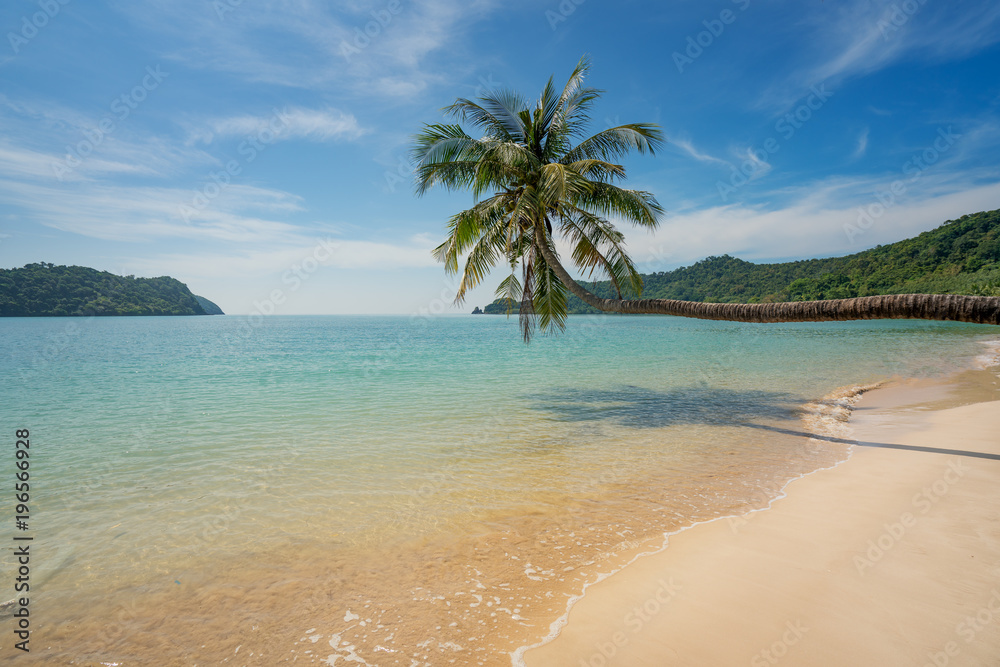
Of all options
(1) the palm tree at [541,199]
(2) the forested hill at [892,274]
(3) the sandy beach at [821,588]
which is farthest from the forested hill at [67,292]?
(3) the sandy beach at [821,588]

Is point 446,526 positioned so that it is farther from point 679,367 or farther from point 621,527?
point 679,367

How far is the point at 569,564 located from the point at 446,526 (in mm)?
1402

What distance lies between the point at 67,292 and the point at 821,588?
95.1 meters

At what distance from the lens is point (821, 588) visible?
121 inches

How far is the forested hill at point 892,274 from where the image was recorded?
3822cm

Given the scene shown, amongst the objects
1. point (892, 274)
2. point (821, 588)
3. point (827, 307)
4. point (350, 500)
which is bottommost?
point (350, 500)

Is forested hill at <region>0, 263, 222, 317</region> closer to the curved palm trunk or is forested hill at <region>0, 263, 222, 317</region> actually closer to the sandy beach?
the curved palm trunk

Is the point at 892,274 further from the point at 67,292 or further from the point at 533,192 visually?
the point at 67,292

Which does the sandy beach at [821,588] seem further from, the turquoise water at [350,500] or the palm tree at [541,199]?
the palm tree at [541,199]

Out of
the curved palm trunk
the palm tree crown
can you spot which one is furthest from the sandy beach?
the palm tree crown

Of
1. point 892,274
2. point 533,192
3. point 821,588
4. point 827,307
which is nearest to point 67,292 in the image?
point 533,192

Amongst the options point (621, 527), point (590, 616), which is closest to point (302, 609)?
point (590, 616)

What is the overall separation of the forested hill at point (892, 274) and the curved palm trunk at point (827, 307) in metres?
20.9

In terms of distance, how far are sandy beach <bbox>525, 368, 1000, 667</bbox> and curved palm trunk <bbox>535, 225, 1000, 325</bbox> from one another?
6.85ft
